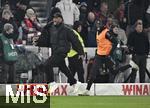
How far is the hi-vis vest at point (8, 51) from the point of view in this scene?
18766mm

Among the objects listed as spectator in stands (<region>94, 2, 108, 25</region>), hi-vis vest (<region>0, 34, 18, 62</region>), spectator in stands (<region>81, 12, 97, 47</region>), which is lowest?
hi-vis vest (<region>0, 34, 18, 62</region>)

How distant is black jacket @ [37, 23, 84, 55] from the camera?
18.8m

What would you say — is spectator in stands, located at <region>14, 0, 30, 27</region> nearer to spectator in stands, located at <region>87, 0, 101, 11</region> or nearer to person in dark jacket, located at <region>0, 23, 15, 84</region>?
person in dark jacket, located at <region>0, 23, 15, 84</region>

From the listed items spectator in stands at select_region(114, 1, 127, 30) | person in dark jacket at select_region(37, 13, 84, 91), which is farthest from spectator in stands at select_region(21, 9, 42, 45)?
spectator in stands at select_region(114, 1, 127, 30)

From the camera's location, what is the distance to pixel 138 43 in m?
19.4

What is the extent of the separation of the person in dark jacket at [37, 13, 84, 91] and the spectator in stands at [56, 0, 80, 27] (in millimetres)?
257

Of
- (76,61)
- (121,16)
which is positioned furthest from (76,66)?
(121,16)

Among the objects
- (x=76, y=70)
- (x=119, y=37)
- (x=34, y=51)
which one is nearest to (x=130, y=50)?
(x=119, y=37)

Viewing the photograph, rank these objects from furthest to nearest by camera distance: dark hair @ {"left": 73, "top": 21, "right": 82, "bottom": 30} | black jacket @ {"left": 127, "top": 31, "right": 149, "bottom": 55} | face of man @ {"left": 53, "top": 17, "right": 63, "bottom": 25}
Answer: black jacket @ {"left": 127, "top": 31, "right": 149, "bottom": 55}, dark hair @ {"left": 73, "top": 21, "right": 82, "bottom": 30}, face of man @ {"left": 53, "top": 17, "right": 63, "bottom": 25}

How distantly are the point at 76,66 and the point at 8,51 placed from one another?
211 cm

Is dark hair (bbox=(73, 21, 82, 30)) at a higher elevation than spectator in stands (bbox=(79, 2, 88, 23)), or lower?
lower

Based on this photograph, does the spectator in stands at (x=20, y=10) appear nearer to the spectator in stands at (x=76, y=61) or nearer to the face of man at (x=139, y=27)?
the spectator in stands at (x=76, y=61)

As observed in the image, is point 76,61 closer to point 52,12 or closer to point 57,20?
point 57,20

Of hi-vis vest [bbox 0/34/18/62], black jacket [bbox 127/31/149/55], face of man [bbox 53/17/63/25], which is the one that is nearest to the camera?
hi-vis vest [bbox 0/34/18/62]
